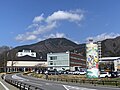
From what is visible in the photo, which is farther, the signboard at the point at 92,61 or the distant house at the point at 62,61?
the distant house at the point at 62,61

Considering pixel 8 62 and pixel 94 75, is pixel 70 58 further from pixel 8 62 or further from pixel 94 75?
pixel 94 75

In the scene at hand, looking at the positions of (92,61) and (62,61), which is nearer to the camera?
(92,61)

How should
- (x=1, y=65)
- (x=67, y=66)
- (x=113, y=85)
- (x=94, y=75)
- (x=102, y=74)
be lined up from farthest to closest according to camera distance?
(x=1, y=65) → (x=67, y=66) → (x=102, y=74) → (x=94, y=75) → (x=113, y=85)

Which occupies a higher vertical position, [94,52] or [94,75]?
[94,52]

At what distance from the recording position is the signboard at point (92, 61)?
64.8 meters

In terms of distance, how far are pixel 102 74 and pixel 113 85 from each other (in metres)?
30.1

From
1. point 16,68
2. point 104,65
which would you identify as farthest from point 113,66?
point 16,68

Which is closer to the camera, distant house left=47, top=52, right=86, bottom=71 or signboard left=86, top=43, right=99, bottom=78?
signboard left=86, top=43, right=99, bottom=78

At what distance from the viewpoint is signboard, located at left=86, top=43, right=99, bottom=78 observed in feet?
212

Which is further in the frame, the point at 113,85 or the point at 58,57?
the point at 58,57

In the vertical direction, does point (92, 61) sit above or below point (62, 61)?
below

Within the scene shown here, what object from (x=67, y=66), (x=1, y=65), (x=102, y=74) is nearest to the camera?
(x=102, y=74)

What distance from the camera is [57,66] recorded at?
18288cm

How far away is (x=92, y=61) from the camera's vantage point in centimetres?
6569
